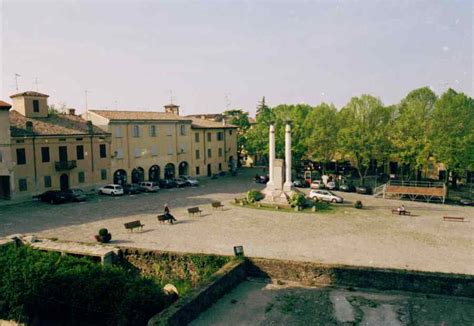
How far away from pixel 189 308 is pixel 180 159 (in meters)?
41.4

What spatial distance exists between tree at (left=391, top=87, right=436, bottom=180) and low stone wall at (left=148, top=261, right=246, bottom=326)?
31.4 m

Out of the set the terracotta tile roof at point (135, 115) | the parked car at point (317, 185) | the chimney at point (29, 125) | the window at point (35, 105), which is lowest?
the parked car at point (317, 185)

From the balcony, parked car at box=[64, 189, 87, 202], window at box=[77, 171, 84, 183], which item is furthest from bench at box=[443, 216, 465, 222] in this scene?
the balcony

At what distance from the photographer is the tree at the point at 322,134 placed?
49969 millimetres

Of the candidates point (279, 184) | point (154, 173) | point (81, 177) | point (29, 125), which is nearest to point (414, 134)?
point (279, 184)

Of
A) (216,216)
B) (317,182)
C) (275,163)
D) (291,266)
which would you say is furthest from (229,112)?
(291,266)

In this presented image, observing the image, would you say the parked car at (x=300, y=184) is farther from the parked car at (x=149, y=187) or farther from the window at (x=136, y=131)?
the window at (x=136, y=131)

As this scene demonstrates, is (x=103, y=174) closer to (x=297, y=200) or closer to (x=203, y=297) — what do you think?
(x=297, y=200)

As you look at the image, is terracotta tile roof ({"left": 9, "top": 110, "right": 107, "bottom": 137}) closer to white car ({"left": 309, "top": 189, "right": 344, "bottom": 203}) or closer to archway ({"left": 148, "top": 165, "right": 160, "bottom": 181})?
archway ({"left": 148, "top": 165, "right": 160, "bottom": 181})

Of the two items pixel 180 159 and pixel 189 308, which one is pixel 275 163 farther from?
pixel 189 308

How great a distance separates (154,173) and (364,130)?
25.9m

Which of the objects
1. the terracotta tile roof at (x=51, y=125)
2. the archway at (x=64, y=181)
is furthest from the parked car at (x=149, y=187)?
the archway at (x=64, y=181)

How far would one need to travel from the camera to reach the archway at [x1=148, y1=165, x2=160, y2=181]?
51.4 m

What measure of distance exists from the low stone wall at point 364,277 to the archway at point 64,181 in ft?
98.0
